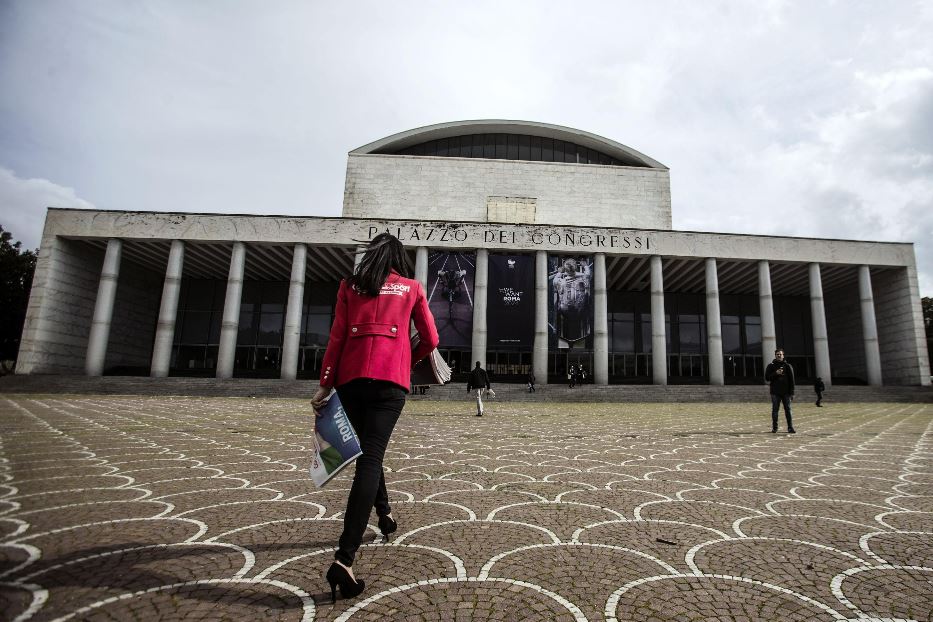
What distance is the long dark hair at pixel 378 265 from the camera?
299 cm

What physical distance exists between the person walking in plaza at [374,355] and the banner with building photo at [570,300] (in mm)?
27266

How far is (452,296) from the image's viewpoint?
3042 centimetres

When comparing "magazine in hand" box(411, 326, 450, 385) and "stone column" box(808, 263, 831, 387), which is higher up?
"stone column" box(808, 263, 831, 387)

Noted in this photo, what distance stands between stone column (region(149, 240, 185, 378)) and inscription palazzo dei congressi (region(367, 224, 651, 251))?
41.2ft

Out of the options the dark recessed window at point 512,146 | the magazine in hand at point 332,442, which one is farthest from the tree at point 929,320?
the magazine in hand at point 332,442

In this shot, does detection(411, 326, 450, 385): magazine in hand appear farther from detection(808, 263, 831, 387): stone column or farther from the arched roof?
the arched roof

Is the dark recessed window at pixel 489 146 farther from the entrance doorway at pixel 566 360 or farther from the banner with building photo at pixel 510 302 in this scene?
the entrance doorway at pixel 566 360

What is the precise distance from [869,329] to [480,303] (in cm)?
2671

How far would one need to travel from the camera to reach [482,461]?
20.9 ft

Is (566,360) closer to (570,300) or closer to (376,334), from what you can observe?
(570,300)

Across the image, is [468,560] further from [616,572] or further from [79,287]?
[79,287]

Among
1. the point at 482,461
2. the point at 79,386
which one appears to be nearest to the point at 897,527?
the point at 482,461

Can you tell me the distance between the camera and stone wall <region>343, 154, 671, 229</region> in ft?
131

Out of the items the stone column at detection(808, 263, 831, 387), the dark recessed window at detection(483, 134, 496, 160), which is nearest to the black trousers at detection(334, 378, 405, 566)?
the stone column at detection(808, 263, 831, 387)
